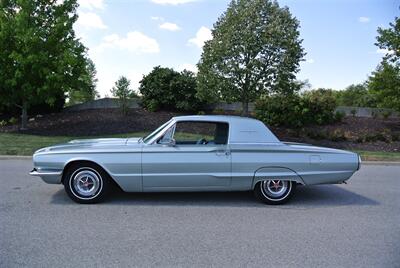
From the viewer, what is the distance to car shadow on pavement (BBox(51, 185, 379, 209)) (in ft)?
19.6

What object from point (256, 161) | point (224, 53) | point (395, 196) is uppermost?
point (224, 53)

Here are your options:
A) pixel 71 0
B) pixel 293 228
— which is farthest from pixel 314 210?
pixel 71 0

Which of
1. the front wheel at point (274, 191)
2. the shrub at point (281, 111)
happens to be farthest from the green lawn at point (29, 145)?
the shrub at point (281, 111)

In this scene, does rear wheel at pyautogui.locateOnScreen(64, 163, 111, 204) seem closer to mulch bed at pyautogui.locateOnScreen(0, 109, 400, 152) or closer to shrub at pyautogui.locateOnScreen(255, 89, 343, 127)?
mulch bed at pyautogui.locateOnScreen(0, 109, 400, 152)

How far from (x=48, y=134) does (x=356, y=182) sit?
1229 centimetres

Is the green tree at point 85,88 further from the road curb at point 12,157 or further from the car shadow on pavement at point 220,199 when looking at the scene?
the car shadow on pavement at point 220,199

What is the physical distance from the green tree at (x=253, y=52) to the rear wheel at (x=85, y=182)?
10.4 m

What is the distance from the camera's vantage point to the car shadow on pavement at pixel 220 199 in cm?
598

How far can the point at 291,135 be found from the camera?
54.6 feet

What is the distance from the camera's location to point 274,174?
5.97 meters

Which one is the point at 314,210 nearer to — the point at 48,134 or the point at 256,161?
the point at 256,161

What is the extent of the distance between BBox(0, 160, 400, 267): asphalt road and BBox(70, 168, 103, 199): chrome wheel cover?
0.73ft

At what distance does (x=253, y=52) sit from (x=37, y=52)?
356 inches

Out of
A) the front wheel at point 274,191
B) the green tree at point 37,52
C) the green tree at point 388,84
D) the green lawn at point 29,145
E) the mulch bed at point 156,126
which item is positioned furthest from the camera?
the green tree at point 388,84
